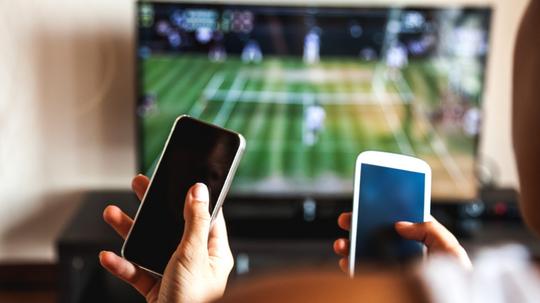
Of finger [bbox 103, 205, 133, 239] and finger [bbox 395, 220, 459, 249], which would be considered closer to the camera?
finger [bbox 395, 220, 459, 249]

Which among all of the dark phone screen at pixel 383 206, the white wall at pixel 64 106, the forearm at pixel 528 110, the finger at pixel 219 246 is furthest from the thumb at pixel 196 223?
the white wall at pixel 64 106

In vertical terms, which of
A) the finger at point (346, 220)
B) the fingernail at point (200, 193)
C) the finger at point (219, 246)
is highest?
the fingernail at point (200, 193)

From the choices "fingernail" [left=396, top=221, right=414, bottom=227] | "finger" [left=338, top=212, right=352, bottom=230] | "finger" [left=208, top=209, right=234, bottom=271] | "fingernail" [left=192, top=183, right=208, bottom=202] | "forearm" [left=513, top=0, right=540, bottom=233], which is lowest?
"finger" [left=208, top=209, right=234, bottom=271]

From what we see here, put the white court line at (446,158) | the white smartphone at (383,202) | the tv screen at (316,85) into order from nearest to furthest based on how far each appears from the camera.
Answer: the white smartphone at (383,202) → the tv screen at (316,85) → the white court line at (446,158)

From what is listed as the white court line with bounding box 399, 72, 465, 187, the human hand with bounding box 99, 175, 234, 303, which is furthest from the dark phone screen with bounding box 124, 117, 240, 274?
the white court line with bounding box 399, 72, 465, 187

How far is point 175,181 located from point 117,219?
129 millimetres

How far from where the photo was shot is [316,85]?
219 cm

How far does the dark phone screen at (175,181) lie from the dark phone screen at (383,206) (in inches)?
8.1

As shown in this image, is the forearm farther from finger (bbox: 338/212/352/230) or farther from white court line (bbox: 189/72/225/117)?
white court line (bbox: 189/72/225/117)

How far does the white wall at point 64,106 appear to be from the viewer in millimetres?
2264

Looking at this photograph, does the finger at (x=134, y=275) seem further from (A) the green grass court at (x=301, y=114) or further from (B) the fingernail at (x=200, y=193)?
(A) the green grass court at (x=301, y=114)

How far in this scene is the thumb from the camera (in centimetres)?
82

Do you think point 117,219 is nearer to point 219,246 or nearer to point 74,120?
point 219,246

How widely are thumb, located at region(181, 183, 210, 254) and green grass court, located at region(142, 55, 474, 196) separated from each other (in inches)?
52.5
